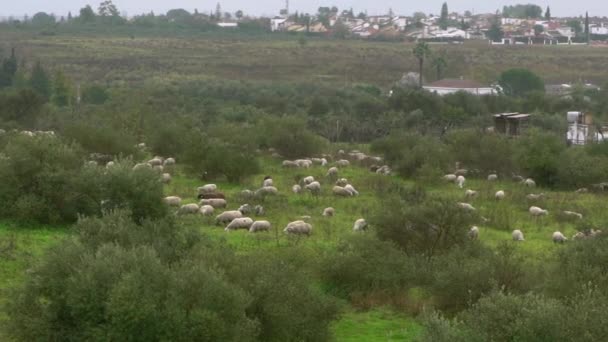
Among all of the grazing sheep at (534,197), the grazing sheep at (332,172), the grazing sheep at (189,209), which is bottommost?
the grazing sheep at (534,197)

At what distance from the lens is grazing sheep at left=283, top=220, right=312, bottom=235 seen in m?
23.7

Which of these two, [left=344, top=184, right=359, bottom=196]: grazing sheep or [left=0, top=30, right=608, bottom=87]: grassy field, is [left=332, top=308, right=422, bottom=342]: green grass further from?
[left=0, top=30, right=608, bottom=87]: grassy field

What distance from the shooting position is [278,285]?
1492 cm

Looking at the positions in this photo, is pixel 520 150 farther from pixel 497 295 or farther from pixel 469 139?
pixel 497 295

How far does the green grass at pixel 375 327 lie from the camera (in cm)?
1620

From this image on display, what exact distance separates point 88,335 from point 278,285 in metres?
2.92

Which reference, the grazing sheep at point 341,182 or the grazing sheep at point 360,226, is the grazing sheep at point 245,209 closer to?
the grazing sheep at point 360,226

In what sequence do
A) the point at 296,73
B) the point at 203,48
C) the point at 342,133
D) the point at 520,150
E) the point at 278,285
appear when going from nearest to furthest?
1. the point at 278,285
2. the point at 520,150
3. the point at 342,133
4. the point at 296,73
5. the point at 203,48

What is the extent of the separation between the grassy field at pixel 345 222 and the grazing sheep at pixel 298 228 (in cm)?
22

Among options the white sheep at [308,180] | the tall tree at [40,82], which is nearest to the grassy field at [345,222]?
the white sheep at [308,180]

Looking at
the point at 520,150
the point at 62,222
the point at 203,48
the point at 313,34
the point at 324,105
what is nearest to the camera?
the point at 62,222

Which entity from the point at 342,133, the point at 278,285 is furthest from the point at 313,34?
the point at 278,285

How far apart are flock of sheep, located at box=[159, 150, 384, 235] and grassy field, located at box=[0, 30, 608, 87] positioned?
4451 cm

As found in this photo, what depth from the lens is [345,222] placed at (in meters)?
26.0
